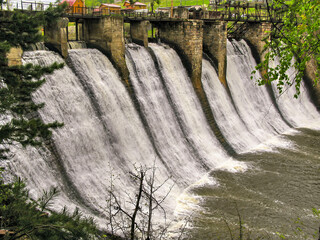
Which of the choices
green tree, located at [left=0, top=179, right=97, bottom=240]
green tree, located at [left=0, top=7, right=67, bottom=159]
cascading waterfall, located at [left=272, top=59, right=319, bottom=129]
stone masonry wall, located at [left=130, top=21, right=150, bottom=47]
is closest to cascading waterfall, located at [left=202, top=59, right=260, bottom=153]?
stone masonry wall, located at [left=130, top=21, right=150, bottom=47]

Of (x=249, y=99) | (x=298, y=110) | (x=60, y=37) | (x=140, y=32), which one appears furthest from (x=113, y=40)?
(x=298, y=110)

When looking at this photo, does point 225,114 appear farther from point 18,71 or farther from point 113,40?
point 18,71

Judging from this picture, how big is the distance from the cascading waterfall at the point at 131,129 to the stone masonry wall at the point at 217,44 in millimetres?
779

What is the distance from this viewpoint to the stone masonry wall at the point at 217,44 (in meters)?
28.7

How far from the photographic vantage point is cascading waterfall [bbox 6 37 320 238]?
15250 millimetres

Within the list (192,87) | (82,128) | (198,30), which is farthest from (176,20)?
(82,128)

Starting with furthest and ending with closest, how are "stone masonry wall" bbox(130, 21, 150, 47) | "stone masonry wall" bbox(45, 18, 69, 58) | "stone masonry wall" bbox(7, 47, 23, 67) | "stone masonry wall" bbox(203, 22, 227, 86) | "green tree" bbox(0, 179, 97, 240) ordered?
"stone masonry wall" bbox(203, 22, 227, 86)
"stone masonry wall" bbox(130, 21, 150, 47)
"stone masonry wall" bbox(45, 18, 69, 58)
"stone masonry wall" bbox(7, 47, 23, 67)
"green tree" bbox(0, 179, 97, 240)

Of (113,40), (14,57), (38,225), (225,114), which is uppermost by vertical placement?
(113,40)

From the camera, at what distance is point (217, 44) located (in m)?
28.8

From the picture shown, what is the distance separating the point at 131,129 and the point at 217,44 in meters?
12.0

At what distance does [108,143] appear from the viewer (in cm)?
1812

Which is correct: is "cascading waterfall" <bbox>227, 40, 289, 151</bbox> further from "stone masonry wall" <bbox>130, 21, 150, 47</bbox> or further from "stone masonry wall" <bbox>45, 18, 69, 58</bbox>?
"stone masonry wall" <bbox>45, 18, 69, 58</bbox>

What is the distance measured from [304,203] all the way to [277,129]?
12355mm

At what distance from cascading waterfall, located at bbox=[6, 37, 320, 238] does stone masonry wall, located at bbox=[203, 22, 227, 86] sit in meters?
0.78
